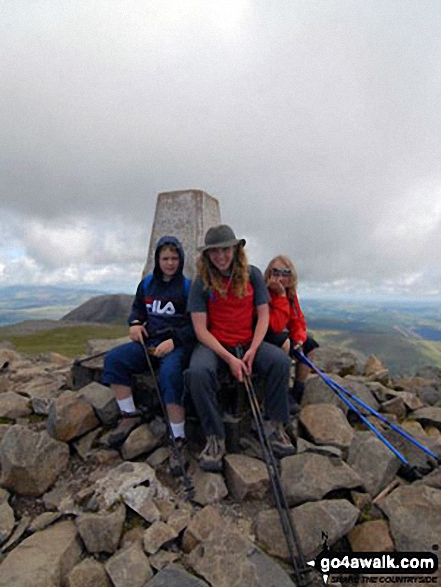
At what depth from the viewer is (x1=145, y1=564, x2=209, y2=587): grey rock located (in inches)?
125

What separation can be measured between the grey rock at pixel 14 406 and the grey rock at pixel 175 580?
14.2 ft

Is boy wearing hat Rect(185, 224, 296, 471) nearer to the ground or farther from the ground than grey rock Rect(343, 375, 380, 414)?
farther from the ground

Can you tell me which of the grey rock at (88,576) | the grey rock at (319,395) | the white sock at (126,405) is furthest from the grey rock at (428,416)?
the grey rock at (88,576)

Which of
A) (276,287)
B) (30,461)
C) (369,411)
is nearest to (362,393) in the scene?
(369,411)

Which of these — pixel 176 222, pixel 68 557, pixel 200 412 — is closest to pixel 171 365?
pixel 200 412

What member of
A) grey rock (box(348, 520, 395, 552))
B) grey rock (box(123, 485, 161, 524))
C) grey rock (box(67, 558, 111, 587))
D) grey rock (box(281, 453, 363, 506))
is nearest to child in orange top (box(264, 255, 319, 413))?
grey rock (box(281, 453, 363, 506))

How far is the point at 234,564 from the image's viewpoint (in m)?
3.34

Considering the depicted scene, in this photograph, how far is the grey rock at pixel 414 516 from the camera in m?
3.54

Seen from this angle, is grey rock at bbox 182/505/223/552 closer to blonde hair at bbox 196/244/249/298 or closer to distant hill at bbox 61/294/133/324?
blonde hair at bbox 196/244/249/298

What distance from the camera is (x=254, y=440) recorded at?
16.8 feet

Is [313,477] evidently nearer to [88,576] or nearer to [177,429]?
[177,429]

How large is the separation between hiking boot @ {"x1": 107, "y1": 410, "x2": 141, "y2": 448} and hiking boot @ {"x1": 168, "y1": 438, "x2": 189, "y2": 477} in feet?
2.44

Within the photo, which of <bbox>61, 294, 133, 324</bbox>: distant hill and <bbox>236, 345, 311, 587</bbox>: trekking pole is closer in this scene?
<bbox>236, 345, 311, 587</bbox>: trekking pole

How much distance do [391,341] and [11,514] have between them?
16646 centimetres
